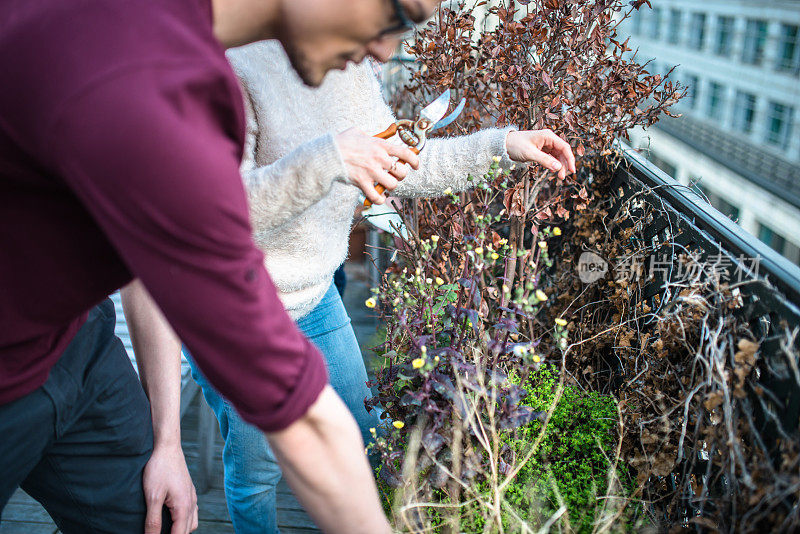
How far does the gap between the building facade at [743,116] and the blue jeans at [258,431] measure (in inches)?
771

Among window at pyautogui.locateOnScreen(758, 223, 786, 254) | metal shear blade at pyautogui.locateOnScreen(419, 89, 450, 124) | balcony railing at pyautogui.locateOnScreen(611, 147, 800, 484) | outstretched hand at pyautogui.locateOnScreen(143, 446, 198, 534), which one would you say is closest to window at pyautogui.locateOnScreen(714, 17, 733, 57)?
window at pyautogui.locateOnScreen(758, 223, 786, 254)

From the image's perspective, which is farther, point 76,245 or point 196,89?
point 76,245

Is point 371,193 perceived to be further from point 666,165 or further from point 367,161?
point 666,165

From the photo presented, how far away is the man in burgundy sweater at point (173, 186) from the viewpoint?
68 cm

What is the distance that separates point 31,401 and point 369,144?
0.88 m

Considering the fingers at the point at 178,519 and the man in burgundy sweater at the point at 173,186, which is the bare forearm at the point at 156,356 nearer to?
the fingers at the point at 178,519

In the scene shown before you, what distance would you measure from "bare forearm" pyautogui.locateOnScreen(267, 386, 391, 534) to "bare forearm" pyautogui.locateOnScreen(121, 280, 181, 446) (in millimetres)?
925

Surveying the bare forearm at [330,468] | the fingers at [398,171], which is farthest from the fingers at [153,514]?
the fingers at [398,171]

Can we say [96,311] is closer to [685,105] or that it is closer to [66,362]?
[66,362]

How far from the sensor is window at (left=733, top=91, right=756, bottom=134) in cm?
2780

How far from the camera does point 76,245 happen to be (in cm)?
96

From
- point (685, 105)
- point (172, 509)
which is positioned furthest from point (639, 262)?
point (685, 105)

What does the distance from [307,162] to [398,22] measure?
1.91 ft

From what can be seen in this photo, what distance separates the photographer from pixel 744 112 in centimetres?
2848
